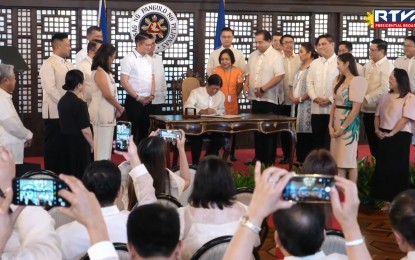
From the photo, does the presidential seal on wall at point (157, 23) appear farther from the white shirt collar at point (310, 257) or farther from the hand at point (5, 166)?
the white shirt collar at point (310, 257)

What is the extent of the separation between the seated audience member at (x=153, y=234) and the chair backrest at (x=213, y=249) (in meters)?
0.74

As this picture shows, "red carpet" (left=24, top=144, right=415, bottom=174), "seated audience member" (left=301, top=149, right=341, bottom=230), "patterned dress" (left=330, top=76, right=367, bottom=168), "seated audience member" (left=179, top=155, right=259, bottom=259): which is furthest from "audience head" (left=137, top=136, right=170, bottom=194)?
"red carpet" (left=24, top=144, right=415, bottom=174)

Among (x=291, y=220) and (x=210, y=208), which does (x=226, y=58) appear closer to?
(x=210, y=208)

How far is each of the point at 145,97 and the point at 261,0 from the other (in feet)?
9.02

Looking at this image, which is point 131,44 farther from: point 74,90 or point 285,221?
point 285,221

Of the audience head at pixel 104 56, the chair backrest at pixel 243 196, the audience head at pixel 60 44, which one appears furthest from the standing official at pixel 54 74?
the chair backrest at pixel 243 196

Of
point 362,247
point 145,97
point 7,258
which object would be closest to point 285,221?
point 362,247

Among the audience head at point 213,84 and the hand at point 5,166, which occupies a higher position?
the audience head at point 213,84

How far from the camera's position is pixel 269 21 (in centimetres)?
966

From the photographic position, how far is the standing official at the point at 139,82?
763 centimetres

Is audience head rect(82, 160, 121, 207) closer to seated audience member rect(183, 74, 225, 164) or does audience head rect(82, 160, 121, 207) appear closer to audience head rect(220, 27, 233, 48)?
seated audience member rect(183, 74, 225, 164)

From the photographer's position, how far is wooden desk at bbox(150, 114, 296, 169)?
698 cm

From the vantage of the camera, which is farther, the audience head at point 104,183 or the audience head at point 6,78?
the audience head at point 6,78

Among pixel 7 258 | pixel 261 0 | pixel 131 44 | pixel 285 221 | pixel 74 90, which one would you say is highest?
pixel 261 0
